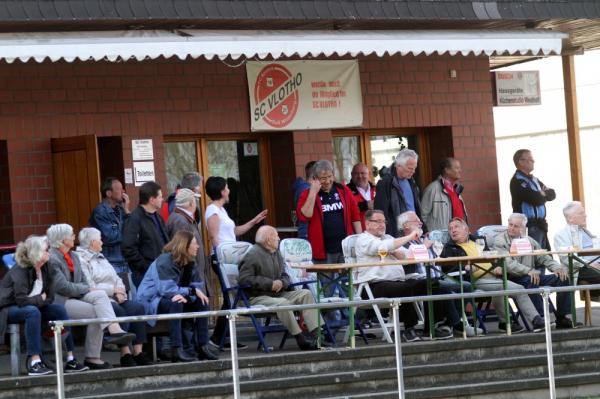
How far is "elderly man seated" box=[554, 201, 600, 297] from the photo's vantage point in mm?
14805

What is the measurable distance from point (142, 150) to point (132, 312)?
11.0ft

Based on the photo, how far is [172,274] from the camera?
1254 cm

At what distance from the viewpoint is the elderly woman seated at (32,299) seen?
11.7m

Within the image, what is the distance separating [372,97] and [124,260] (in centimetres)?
425

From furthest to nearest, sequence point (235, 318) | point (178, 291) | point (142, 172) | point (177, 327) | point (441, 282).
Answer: point (142, 172)
point (441, 282)
point (178, 291)
point (177, 327)
point (235, 318)

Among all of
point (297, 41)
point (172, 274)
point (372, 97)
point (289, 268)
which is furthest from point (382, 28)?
point (172, 274)

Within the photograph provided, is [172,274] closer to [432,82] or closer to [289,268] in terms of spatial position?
[289,268]

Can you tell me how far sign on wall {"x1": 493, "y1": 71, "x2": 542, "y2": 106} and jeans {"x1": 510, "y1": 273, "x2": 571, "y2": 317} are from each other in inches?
168

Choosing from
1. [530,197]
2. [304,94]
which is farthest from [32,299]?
[530,197]

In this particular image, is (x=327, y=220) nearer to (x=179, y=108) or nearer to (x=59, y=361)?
(x=179, y=108)

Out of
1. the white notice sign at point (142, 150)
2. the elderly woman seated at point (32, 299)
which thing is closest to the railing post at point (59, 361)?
the elderly woman seated at point (32, 299)

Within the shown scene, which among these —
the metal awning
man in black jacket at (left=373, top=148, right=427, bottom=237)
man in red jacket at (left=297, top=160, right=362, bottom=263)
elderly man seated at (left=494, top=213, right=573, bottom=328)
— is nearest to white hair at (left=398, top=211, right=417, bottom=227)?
man in red jacket at (left=297, top=160, right=362, bottom=263)

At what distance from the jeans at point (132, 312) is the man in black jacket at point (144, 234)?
72 centimetres

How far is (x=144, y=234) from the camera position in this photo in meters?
13.2
